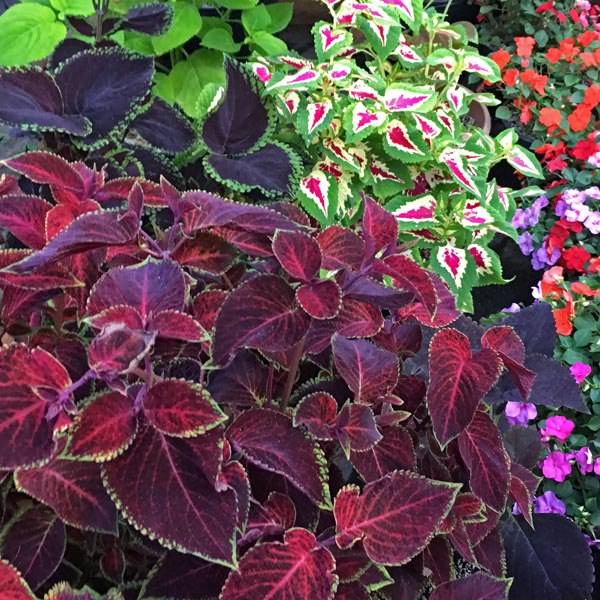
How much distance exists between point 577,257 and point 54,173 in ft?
4.12

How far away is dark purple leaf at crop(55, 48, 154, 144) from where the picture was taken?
3.09ft

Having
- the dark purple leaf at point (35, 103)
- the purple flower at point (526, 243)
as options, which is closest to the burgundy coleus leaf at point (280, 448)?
the dark purple leaf at point (35, 103)

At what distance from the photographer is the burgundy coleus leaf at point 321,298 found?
58 cm

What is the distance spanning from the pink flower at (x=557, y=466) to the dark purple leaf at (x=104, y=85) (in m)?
0.90

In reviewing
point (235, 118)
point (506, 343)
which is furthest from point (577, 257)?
point (506, 343)

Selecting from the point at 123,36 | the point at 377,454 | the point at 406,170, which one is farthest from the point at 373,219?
the point at 123,36

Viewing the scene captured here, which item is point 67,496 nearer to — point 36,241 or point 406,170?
point 36,241

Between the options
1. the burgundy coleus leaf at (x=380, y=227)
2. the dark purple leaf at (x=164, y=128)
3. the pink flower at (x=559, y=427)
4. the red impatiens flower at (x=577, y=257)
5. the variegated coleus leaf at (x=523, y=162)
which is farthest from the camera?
the red impatiens flower at (x=577, y=257)

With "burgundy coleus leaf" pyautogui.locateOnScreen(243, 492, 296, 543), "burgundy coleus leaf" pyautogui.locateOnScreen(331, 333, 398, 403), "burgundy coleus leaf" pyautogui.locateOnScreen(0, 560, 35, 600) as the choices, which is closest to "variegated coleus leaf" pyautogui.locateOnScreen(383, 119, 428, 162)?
"burgundy coleus leaf" pyautogui.locateOnScreen(331, 333, 398, 403)

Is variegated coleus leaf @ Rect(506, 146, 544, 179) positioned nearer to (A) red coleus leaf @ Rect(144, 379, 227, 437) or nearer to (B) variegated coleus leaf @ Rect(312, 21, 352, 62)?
(B) variegated coleus leaf @ Rect(312, 21, 352, 62)

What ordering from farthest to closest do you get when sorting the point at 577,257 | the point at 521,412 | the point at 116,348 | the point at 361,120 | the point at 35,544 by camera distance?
the point at 577,257 → the point at 361,120 → the point at 521,412 → the point at 35,544 → the point at 116,348

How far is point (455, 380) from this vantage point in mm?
629

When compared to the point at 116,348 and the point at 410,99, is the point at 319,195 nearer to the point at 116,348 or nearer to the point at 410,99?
the point at 410,99

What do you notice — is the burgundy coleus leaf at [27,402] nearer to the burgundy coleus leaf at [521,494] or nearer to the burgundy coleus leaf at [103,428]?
the burgundy coleus leaf at [103,428]
